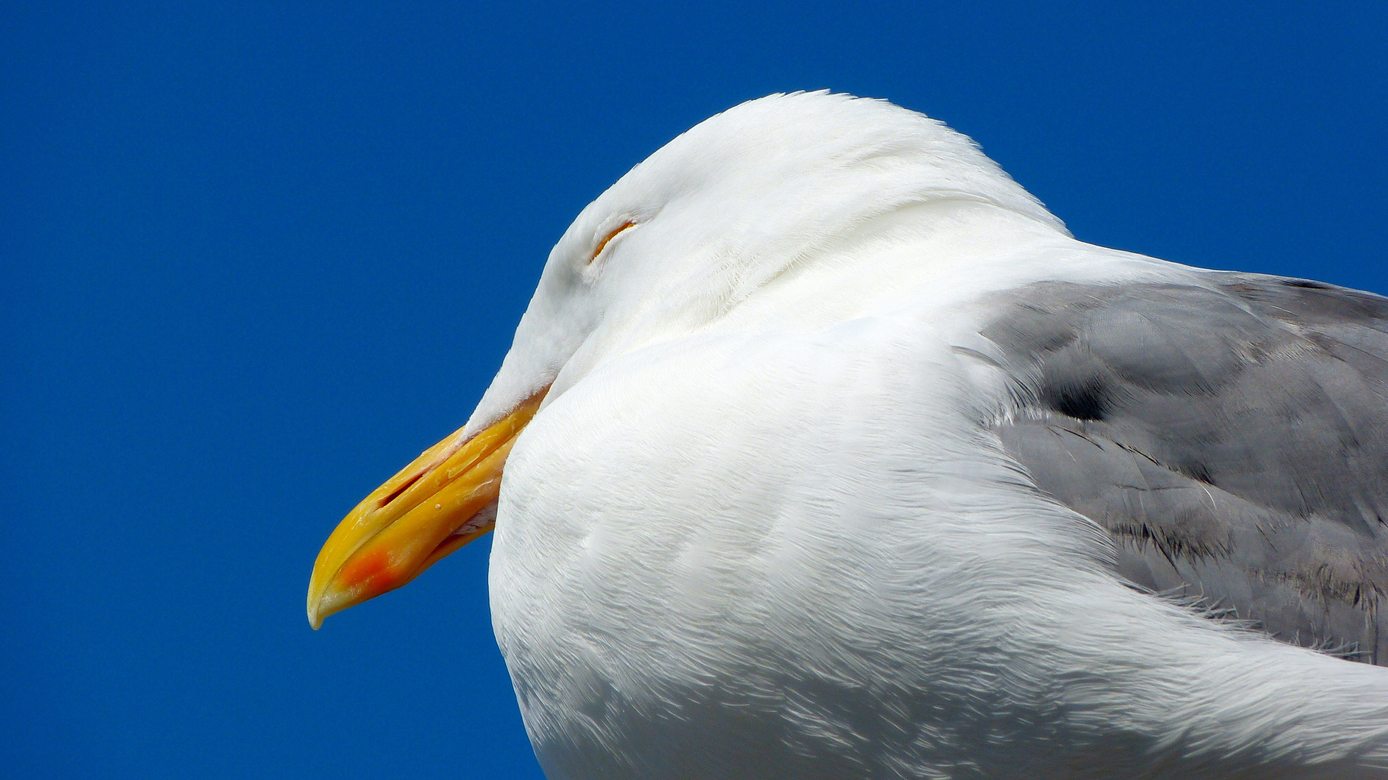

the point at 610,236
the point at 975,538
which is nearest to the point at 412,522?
the point at 610,236

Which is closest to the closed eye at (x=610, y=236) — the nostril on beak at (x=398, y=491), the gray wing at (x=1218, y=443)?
the nostril on beak at (x=398, y=491)

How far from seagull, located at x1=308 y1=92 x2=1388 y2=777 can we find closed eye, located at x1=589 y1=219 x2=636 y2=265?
54cm

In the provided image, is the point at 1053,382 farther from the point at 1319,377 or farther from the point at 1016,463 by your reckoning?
the point at 1319,377

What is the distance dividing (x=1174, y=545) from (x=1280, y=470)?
0.16 m

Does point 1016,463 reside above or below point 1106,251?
below

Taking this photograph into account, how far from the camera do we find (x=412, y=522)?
223 centimetres

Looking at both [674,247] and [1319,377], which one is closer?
[1319,377]

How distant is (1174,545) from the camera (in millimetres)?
1445

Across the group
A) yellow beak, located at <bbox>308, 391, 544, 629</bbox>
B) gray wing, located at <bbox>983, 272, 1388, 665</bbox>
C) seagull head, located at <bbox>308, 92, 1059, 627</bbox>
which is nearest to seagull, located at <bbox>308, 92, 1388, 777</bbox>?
gray wing, located at <bbox>983, 272, 1388, 665</bbox>

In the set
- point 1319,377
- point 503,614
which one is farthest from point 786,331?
point 1319,377

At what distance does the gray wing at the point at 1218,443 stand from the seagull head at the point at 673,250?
40cm

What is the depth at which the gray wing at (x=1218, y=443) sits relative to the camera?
144cm

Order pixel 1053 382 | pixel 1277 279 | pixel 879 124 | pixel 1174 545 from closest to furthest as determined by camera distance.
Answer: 1. pixel 1174 545
2. pixel 1053 382
3. pixel 1277 279
4. pixel 879 124

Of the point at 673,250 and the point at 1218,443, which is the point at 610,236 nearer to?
the point at 673,250
